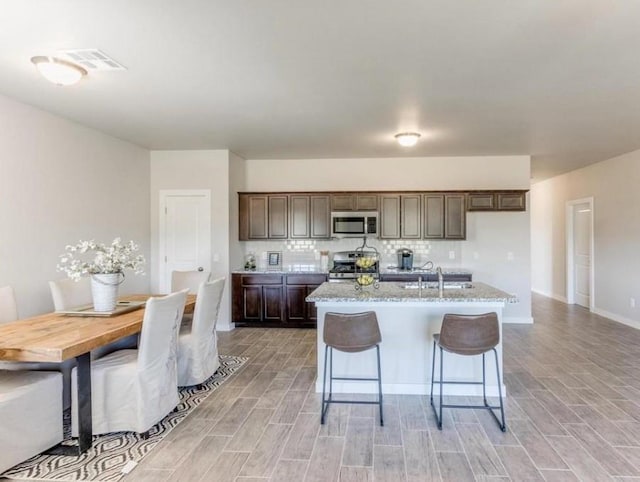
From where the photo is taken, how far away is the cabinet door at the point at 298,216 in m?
6.35

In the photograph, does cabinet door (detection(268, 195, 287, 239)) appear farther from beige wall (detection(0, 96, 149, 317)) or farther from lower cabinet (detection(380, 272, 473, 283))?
beige wall (detection(0, 96, 149, 317))

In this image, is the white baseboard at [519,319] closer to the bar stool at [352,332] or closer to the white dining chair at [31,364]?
the bar stool at [352,332]

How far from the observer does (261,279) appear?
6.07 metres

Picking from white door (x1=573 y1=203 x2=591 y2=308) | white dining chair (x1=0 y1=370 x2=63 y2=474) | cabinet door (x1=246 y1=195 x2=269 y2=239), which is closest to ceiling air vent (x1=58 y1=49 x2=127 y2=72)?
white dining chair (x1=0 y1=370 x2=63 y2=474)

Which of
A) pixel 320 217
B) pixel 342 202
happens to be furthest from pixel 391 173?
pixel 320 217

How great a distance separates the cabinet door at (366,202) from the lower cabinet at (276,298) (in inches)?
49.4

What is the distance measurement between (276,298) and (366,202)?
2.06 meters

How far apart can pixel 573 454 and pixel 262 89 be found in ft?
11.9

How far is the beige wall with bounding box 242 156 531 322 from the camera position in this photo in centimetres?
634

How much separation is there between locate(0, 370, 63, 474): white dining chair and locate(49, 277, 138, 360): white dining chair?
0.76m

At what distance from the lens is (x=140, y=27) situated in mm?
2461

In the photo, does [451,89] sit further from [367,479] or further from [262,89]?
[367,479]

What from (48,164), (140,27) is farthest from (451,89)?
(48,164)

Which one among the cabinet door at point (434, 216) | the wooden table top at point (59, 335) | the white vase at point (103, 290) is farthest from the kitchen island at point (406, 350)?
the cabinet door at point (434, 216)
